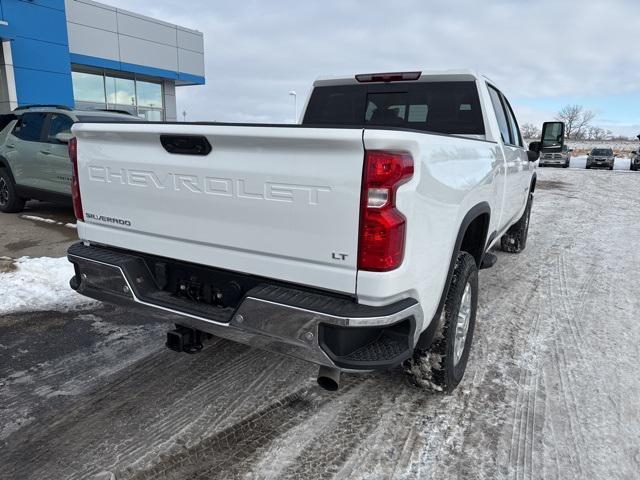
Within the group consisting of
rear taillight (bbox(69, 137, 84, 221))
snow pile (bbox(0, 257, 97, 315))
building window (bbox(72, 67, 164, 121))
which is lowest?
snow pile (bbox(0, 257, 97, 315))

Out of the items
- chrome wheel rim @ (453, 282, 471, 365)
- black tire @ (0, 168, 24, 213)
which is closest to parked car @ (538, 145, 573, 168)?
black tire @ (0, 168, 24, 213)

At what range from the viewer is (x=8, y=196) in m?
8.70

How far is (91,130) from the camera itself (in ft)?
9.25

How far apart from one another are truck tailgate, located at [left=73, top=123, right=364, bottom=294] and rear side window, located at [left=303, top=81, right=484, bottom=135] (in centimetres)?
180

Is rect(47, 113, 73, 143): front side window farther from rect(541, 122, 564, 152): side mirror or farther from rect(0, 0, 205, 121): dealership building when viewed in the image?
rect(0, 0, 205, 121): dealership building

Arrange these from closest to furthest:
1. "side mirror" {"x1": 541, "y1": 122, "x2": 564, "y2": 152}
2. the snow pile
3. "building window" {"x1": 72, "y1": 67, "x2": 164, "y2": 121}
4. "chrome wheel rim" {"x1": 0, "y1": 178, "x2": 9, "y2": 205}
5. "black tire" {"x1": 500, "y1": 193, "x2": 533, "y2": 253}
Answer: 1. the snow pile
2. "side mirror" {"x1": 541, "y1": 122, "x2": 564, "y2": 152}
3. "black tire" {"x1": 500, "y1": 193, "x2": 533, "y2": 253}
4. "chrome wheel rim" {"x1": 0, "y1": 178, "x2": 9, "y2": 205}
5. "building window" {"x1": 72, "y1": 67, "x2": 164, "y2": 121}

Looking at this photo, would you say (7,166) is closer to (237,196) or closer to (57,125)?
(57,125)

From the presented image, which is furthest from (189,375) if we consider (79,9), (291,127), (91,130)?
(79,9)

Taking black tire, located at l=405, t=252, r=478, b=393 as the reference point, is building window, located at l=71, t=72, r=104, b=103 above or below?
above

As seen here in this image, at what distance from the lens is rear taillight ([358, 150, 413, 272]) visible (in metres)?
2.03

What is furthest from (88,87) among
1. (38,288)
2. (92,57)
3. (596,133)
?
(596,133)

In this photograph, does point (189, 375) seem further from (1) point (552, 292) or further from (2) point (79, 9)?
(2) point (79, 9)

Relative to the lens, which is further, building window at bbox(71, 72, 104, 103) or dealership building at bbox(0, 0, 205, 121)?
building window at bbox(71, 72, 104, 103)

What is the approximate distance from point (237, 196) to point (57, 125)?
7.00 m
